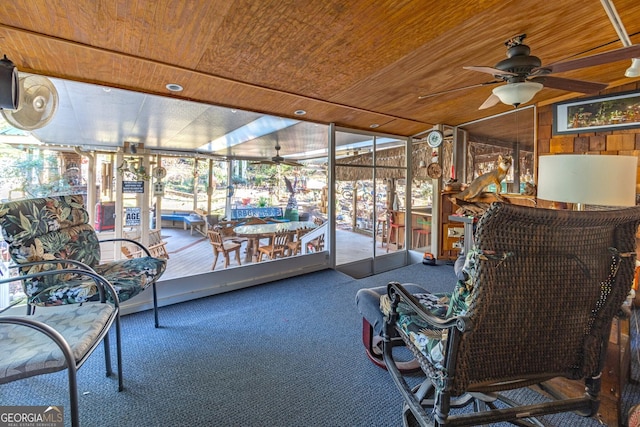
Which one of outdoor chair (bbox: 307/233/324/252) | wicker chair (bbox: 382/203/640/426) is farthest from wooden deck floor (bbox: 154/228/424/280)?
wicker chair (bbox: 382/203/640/426)

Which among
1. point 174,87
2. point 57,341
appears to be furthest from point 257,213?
point 57,341

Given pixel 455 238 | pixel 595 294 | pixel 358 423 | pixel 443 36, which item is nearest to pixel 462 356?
pixel 595 294

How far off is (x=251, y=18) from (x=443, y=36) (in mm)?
1463

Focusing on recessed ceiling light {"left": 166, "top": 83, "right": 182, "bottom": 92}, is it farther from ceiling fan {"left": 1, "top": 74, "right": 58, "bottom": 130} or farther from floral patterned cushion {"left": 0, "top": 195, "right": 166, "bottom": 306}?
floral patterned cushion {"left": 0, "top": 195, "right": 166, "bottom": 306}

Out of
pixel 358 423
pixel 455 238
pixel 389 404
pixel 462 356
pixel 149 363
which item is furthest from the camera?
pixel 455 238

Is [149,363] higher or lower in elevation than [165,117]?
lower

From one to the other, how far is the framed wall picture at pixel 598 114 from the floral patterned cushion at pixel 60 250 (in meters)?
5.05

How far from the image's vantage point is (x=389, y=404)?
5.72ft

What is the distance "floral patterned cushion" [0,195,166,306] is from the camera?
1.79 meters

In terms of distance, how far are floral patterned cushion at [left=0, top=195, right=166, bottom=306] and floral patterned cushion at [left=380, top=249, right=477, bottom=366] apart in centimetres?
180

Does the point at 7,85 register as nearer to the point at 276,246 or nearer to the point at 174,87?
the point at 174,87

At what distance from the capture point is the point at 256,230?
178 inches

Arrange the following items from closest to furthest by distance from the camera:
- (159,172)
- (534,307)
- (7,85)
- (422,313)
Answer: (534,307), (422,313), (7,85), (159,172)

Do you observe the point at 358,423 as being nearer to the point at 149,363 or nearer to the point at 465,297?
the point at 465,297
